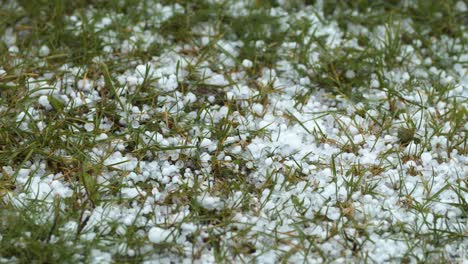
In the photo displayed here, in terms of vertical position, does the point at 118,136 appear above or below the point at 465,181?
above

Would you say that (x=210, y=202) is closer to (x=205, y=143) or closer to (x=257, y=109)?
(x=205, y=143)

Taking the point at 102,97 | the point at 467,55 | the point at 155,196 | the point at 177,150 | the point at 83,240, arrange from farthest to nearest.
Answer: the point at 467,55
the point at 102,97
the point at 177,150
the point at 155,196
the point at 83,240

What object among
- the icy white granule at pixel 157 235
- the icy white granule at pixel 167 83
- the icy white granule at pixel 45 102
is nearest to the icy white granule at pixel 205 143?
the icy white granule at pixel 167 83

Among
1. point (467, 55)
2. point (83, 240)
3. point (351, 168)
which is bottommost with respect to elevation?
point (83, 240)

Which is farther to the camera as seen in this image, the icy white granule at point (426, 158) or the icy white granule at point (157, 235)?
the icy white granule at point (426, 158)

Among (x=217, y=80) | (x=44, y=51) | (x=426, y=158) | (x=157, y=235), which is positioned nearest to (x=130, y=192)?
(x=157, y=235)

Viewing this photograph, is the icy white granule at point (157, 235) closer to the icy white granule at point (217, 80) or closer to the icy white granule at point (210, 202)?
the icy white granule at point (210, 202)

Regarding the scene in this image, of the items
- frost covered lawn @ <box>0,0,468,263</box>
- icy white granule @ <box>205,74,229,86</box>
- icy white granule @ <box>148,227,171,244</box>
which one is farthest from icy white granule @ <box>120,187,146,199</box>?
icy white granule @ <box>205,74,229,86</box>

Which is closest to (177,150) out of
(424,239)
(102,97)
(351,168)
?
(102,97)

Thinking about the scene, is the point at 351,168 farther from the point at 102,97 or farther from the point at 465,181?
the point at 102,97
